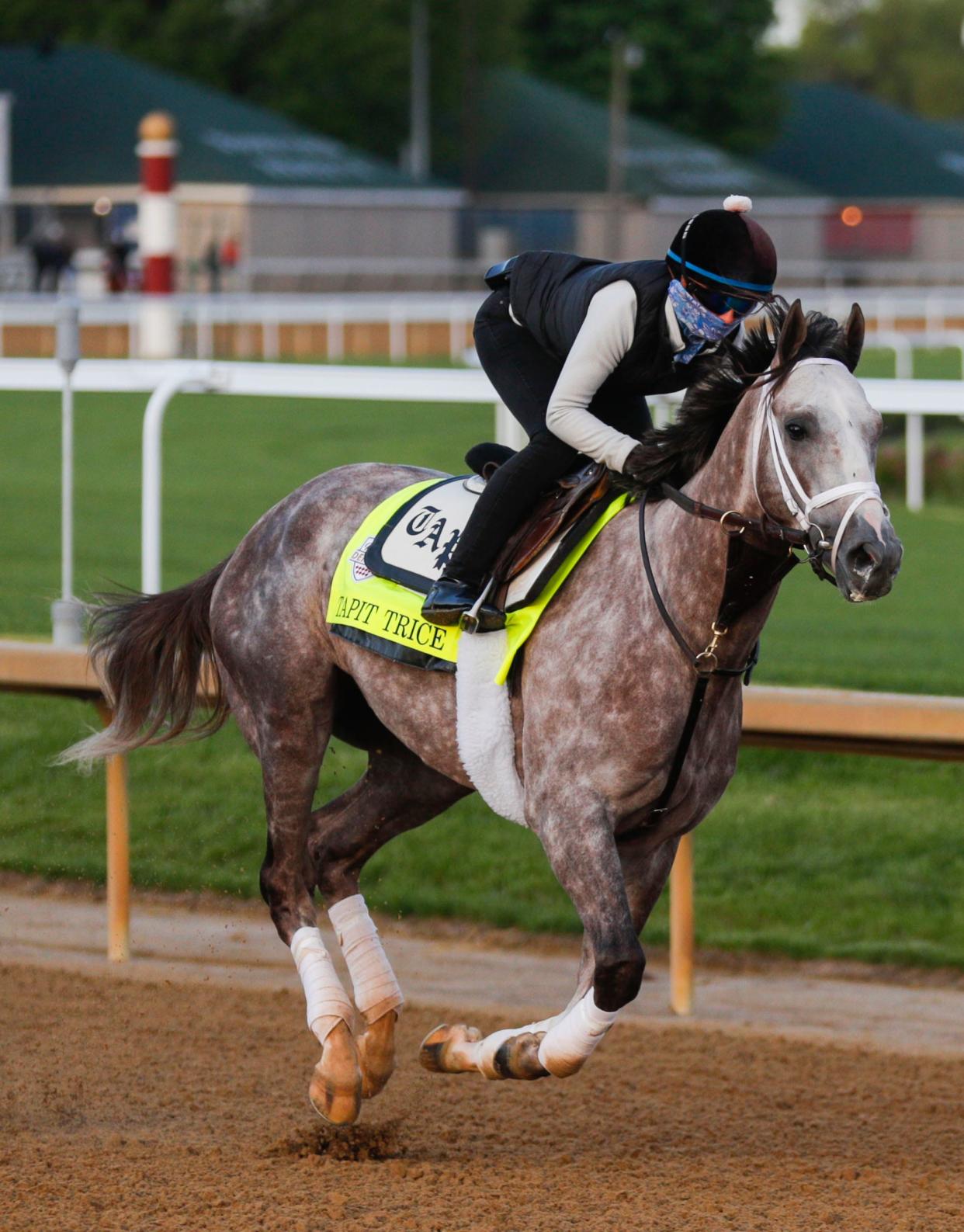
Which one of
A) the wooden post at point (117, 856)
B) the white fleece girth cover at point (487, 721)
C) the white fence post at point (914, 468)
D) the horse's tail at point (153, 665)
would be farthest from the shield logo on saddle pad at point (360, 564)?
the white fence post at point (914, 468)

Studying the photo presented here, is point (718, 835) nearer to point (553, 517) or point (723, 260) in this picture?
point (553, 517)

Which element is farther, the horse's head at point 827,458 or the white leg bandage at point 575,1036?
the white leg bandage at point 575,1036

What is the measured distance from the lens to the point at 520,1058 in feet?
12.5

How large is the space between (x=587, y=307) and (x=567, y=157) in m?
43.5

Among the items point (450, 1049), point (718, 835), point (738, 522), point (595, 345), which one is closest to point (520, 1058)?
point (450, 1049)

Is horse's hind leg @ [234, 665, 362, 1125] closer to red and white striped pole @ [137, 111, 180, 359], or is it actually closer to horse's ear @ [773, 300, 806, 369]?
horse's ear @ [773, 300, 806, 369]

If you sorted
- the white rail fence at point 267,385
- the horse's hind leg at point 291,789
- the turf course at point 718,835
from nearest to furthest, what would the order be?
1. the horse's hind leg at point 291,789
2. the white rail fence at point 267,385
3. the turf course at point 718,835

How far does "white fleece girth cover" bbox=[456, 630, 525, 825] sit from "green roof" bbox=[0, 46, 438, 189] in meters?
31.8

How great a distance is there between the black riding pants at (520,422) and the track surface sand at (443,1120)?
1159mm

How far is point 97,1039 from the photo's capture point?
493 cm

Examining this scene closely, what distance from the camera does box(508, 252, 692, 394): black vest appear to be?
3.80m

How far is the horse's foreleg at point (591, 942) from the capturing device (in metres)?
3.62

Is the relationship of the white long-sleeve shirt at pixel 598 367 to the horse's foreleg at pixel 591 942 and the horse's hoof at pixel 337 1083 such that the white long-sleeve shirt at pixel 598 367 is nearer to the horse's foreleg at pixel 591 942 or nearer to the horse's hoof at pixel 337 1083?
the horse's foreleg at pixel 591 942

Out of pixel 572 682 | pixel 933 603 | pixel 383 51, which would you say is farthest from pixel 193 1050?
pixel 383 51
